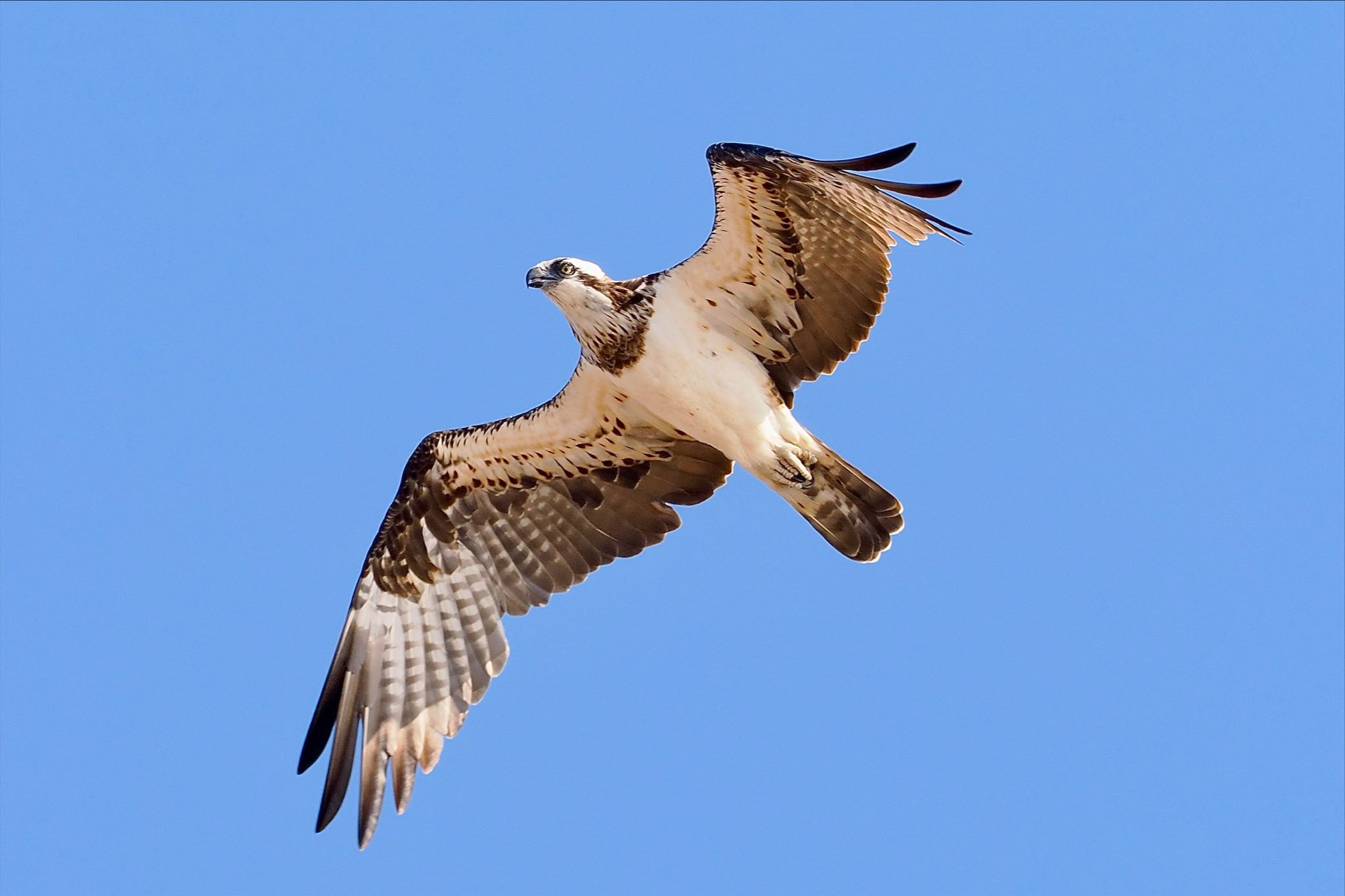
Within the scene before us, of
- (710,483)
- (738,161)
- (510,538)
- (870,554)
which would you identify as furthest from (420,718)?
(738,161)

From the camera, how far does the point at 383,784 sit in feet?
37.7

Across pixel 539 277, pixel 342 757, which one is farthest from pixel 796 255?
pixel 342 757

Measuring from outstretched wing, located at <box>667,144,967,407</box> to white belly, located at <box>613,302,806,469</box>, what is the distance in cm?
16

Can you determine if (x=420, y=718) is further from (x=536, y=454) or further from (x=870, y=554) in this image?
(x=870, y=554)

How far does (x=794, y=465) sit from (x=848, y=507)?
0.54 m

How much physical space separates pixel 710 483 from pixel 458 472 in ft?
6.40

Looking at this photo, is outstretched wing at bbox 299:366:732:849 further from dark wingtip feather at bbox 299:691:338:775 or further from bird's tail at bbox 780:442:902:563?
bird's tail at bbox 780:442:902:563

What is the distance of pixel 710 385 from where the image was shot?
37.0 feet

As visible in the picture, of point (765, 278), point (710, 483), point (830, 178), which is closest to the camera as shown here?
point (830, 178)

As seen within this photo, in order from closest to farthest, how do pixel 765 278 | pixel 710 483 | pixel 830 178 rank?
pixel 830 178 → pixel 765 278 → pixel 710 483

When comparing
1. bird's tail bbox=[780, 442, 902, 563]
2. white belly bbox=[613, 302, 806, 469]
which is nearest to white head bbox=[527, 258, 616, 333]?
white belly bbox=[613, 302, 806, 469]

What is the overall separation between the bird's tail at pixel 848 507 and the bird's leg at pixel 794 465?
53mm

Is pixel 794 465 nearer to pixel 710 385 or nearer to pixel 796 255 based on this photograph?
pixel 710 385

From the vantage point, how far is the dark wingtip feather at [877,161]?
31.9 feet
